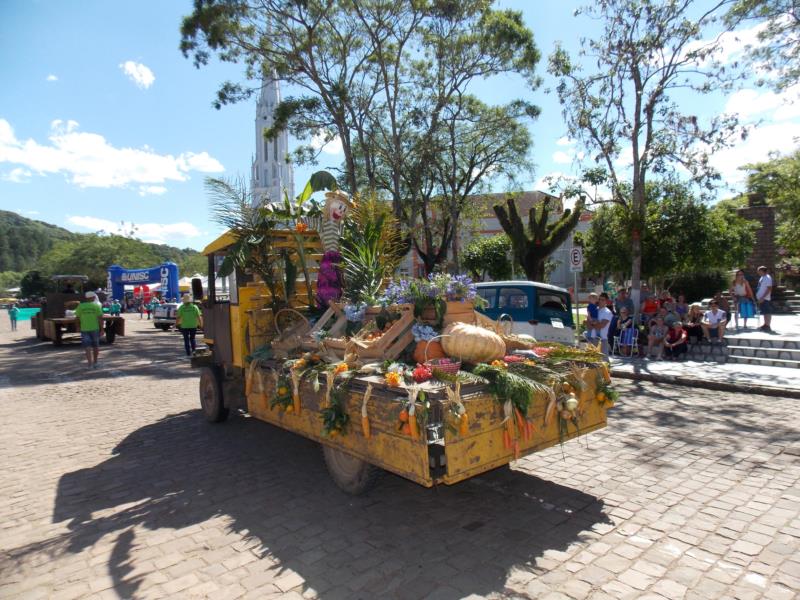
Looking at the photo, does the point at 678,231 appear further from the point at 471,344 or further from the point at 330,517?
the point at 330,517

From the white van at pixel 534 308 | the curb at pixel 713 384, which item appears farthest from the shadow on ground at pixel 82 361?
the curb at pixel 713 384

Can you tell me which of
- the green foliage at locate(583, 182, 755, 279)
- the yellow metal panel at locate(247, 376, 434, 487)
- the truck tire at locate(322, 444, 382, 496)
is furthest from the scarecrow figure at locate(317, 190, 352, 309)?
the green foliage at locate(583, 182, 755, 279)

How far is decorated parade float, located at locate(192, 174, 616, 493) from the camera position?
137 inches

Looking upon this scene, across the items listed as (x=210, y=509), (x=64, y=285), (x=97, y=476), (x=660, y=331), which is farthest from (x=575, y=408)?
(x=64, y=285)

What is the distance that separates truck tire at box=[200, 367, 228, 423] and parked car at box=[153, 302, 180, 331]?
19555 millimetres

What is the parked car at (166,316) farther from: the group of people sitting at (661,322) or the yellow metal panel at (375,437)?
the yellow metal panel at (375,437)

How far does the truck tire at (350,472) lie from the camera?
413 centimetres

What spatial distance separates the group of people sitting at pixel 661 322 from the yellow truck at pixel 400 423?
23.5 feet

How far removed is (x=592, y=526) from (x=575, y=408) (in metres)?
0.83

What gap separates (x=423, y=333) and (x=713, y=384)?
22.0 ft

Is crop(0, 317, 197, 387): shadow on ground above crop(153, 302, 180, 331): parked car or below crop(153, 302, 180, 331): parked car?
below

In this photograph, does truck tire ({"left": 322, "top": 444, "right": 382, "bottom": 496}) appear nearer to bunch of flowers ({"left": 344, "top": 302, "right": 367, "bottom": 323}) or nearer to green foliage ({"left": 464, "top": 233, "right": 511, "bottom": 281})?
bunch of flowers ({"left": 344, "top": 302, "right": 367, "bottom": 323})

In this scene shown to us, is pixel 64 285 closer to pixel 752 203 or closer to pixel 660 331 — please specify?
pixel 660 331

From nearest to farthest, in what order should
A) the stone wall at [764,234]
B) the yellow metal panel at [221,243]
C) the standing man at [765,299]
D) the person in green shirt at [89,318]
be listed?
1. the yellow metal panel at [221,243]
2. the person in green shirt at [89,318]
3. the standing man at [765,299]
4. the stone wall at [764,234]
